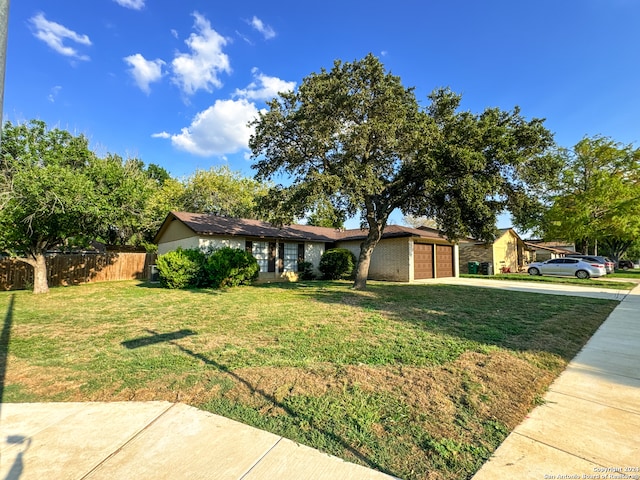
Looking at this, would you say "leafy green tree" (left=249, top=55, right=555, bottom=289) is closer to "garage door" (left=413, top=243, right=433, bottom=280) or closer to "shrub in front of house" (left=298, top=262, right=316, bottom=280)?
"garage door" (left=413, top=243, right=433, bottom=280)

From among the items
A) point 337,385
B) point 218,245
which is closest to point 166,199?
point 218,245

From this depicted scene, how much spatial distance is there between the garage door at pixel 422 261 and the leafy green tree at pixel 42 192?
1555 cm

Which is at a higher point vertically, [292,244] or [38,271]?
[292,244]

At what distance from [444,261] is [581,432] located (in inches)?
749

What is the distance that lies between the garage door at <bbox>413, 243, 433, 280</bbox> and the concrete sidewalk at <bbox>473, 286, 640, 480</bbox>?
1380 cm

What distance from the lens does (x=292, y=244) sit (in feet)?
60.6

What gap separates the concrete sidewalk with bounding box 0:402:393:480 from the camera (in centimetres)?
229

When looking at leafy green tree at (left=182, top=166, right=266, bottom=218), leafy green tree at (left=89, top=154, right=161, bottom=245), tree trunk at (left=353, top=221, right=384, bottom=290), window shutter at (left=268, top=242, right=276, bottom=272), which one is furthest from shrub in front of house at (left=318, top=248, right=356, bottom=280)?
leafy green tree at (left=182, top=166, right=266, bottom=218)

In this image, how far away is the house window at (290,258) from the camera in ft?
59.4

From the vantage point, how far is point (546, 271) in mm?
22266

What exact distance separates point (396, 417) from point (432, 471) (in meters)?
0.74

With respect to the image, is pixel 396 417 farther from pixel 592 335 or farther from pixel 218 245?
pixel 218 245

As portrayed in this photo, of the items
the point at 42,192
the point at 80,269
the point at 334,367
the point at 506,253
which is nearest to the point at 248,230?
the point at 42,192

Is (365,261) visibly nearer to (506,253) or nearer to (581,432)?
(581,432)
